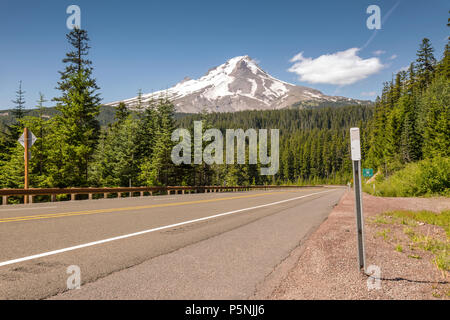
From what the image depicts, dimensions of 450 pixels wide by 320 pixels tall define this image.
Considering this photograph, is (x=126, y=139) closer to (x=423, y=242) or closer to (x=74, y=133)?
(x=74, y=133)

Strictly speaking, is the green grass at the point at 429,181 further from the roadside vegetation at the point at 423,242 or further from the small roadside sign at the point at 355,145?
the small roadside sign at the point at 355,145

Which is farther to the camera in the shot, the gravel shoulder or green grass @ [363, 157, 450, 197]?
green grass @ [363, 157, 450, 197]

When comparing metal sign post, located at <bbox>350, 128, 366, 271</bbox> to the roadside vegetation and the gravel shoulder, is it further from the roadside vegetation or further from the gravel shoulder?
the roadside vegetation

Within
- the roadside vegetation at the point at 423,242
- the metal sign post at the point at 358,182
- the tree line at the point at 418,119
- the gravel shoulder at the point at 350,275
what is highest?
the tree line at the point at 418,119

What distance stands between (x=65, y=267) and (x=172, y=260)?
1.44 meters

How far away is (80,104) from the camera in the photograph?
3066 centimetres

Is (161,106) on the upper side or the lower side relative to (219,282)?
upper

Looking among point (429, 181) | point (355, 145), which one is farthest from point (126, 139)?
point (355, 145)

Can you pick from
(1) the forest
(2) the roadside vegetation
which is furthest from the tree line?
(2) the roadside vegetation

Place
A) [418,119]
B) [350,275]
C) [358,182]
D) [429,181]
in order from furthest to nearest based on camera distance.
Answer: [418,119], [429,181], [358,182], [350,275]

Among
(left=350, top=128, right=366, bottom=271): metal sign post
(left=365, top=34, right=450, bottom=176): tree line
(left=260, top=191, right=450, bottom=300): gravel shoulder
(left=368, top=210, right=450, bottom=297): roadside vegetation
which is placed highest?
(left=365, top=34, right=450, bottom=176): tree line

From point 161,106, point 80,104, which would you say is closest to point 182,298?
point 80,104

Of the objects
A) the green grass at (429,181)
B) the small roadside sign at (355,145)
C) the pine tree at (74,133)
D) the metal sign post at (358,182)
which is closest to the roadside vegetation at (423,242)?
the metal sign post at (358,182)
